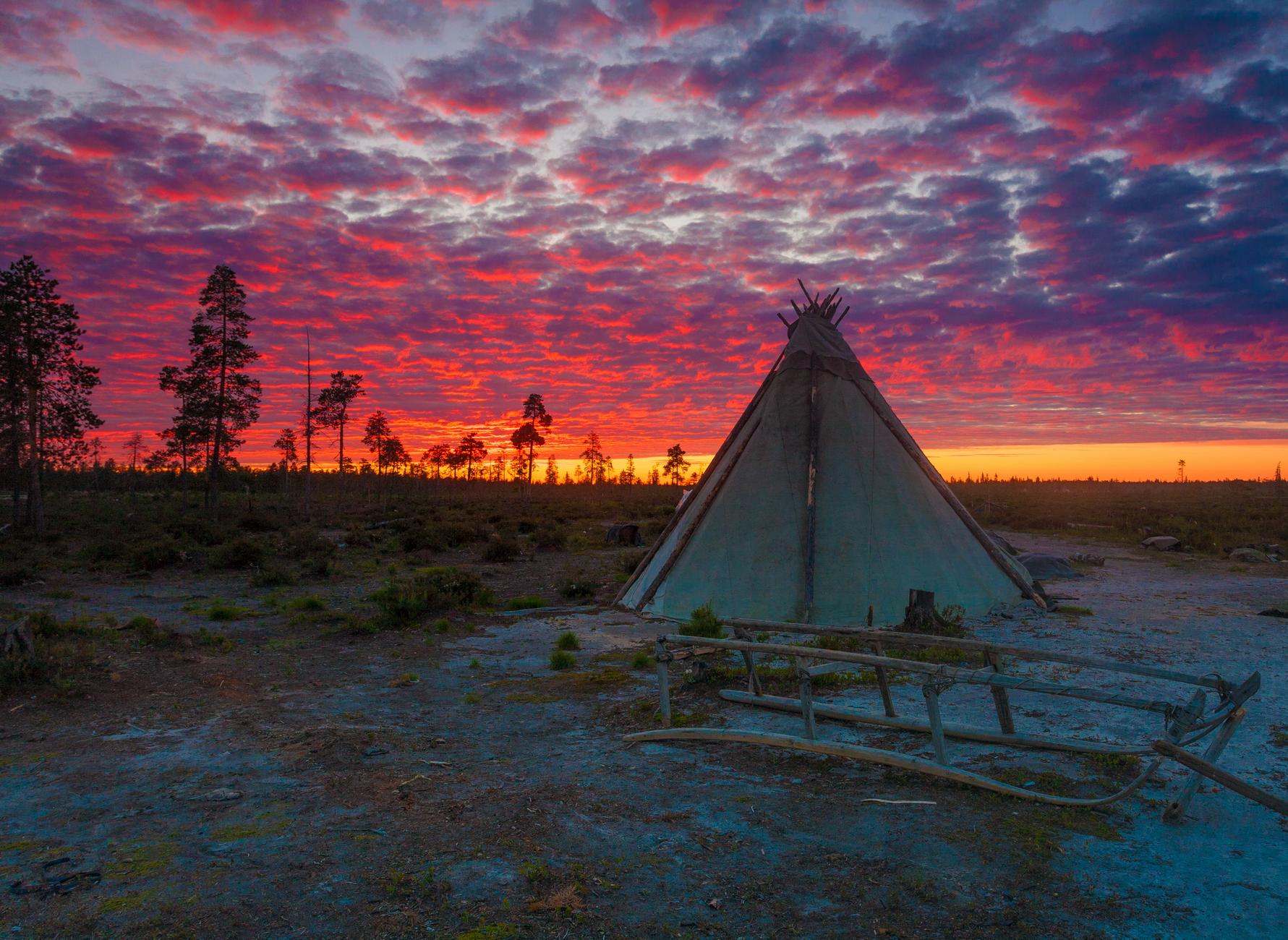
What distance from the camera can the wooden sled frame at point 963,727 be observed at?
454 cm

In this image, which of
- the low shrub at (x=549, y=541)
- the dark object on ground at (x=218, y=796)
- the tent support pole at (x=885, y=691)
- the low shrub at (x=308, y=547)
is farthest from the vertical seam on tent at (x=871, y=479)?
the low shrub at (x=308, y=547)

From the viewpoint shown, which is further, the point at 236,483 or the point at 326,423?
the point at 236,483

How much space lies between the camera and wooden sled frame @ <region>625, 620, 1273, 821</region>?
4.54 m

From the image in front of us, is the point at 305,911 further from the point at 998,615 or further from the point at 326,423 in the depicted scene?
the point at 326,423

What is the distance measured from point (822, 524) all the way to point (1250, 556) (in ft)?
52.9

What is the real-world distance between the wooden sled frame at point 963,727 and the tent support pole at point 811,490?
411 cm

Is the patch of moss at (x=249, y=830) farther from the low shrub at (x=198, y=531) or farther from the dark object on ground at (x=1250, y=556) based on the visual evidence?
the dark object on ground at (x=1250, y=556)

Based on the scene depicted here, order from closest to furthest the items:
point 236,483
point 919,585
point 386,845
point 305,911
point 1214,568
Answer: point 305,911 → point 386,845 → point 919,585 → point 1214,568 → point 236,483

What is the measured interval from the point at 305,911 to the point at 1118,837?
4873 mm

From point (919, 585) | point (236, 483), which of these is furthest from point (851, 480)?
point (236, 483)

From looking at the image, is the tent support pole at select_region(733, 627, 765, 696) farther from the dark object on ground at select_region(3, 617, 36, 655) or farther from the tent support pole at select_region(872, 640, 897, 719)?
the dark object on ground at select_region(3, 617, 36, 655)

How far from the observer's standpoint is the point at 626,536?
25125 mm

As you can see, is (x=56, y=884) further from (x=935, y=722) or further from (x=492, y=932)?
(x=935, y=722)

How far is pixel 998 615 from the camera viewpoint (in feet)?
39.3
